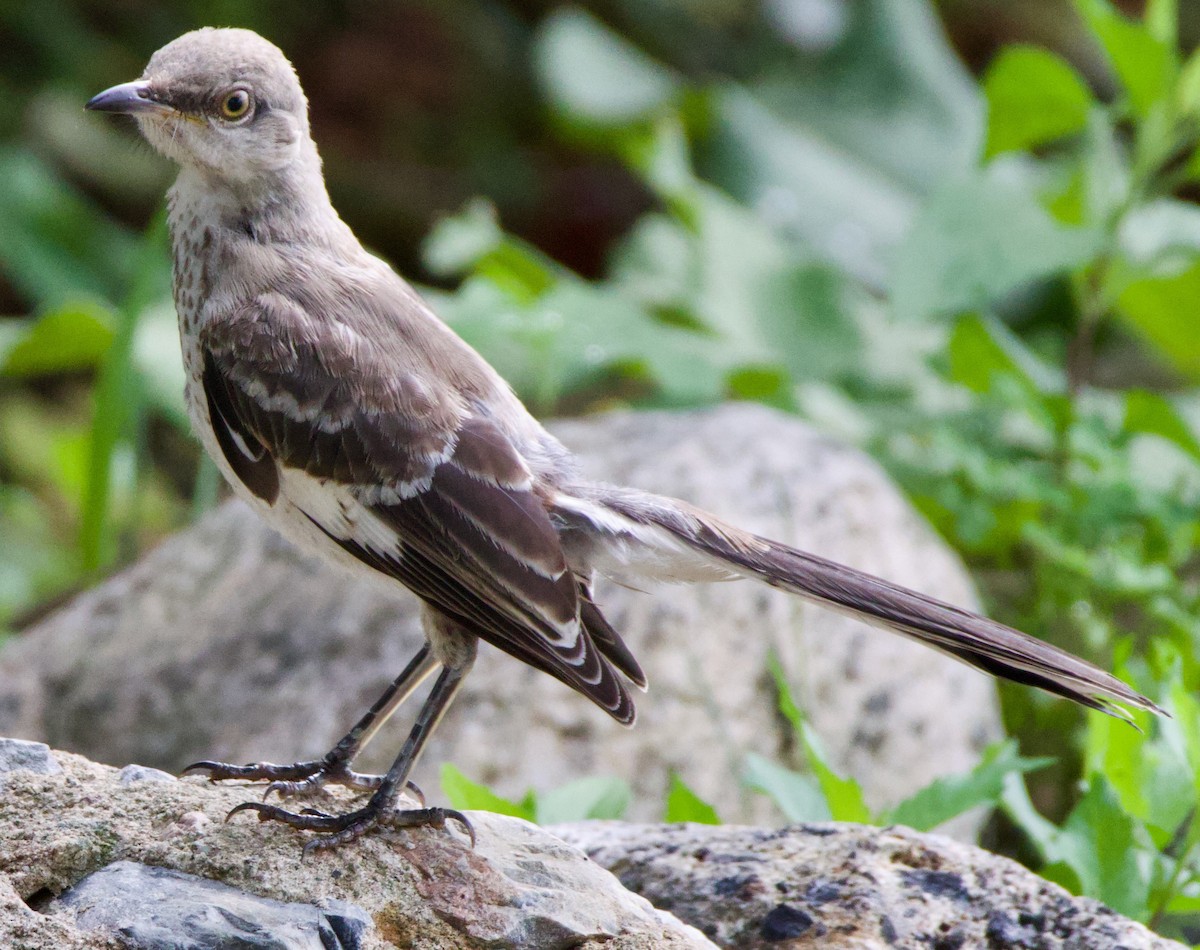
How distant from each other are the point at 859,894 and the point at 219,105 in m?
2.08

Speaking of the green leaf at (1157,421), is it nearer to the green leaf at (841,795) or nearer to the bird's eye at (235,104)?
the green leaf at (841,795)

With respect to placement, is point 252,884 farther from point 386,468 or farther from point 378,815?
point 386,468

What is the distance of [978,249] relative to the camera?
4.87 m

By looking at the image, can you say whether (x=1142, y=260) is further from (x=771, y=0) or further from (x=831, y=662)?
(x=771, y=0)

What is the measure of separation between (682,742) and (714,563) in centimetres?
135

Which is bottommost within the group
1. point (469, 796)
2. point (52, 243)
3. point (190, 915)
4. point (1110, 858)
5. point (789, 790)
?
point (190, 915)

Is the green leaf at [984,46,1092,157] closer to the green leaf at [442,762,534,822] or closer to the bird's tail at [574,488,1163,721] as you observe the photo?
the bird's tail at [574,488,1163,721]

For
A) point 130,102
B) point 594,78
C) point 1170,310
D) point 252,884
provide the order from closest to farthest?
point 252,884 < point 130,102 < point 1170,310 < point 594,78

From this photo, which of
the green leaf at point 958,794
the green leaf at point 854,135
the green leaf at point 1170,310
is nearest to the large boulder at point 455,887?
the green leaf at point 958,794

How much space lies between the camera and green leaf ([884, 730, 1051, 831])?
288cm

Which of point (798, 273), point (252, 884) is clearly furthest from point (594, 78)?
point (252, 884)

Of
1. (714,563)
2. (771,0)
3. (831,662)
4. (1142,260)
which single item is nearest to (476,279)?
(831,662)

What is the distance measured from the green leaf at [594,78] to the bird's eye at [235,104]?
4.83 meters

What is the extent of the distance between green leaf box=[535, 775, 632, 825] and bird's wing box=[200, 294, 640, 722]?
56 cm
